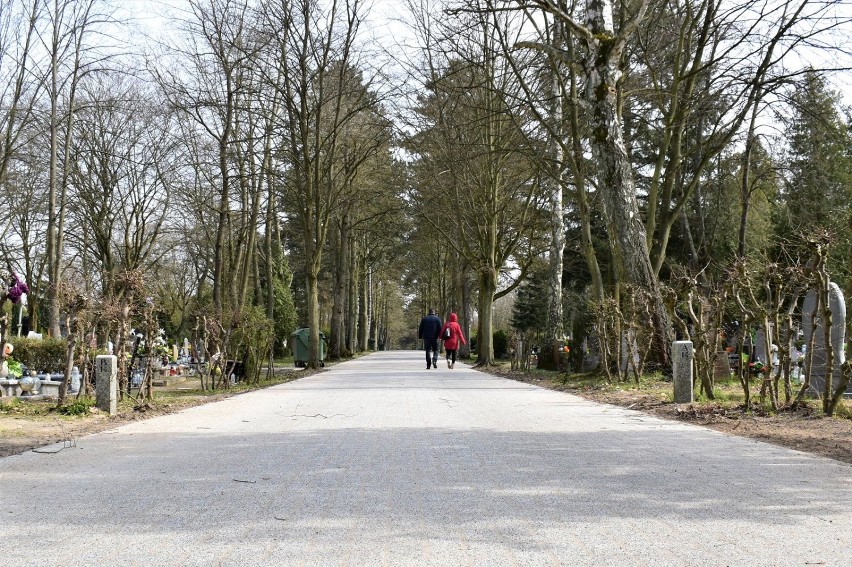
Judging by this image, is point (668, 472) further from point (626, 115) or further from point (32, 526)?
point (626, 115)

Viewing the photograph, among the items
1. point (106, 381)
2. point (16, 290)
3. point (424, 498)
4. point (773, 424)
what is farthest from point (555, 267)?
point (424, 498)

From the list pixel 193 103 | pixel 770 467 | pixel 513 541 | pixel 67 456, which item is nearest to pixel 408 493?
pixel 513 541

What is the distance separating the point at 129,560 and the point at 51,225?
86.4 ft

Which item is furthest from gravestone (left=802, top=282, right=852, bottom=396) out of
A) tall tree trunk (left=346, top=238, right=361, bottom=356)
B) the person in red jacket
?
tall tree trunk (left=346, top=238, right=361, bottom=356)

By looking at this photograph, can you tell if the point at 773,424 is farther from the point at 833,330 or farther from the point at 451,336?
the point at 451,336

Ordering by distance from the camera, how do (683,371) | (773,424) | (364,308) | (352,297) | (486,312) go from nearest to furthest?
(773,424)
(683,371)
(486,312)
(352,297)
(364,308)

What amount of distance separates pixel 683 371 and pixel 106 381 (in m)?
7.89

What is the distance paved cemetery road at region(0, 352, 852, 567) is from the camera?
428 centimetres

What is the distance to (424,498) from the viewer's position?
5.58m

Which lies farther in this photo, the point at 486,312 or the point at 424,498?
the point at 486,312

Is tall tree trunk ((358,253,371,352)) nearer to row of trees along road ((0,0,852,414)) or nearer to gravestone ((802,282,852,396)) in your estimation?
row of trees along road ((0,0,852,414))

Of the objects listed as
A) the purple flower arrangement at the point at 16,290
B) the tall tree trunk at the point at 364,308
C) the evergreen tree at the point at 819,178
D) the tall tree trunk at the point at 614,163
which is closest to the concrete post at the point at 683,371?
the tall tree trunk at the point at 614,163

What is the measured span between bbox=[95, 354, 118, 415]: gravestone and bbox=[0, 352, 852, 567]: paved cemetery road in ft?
6.58

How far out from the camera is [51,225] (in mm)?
28062
